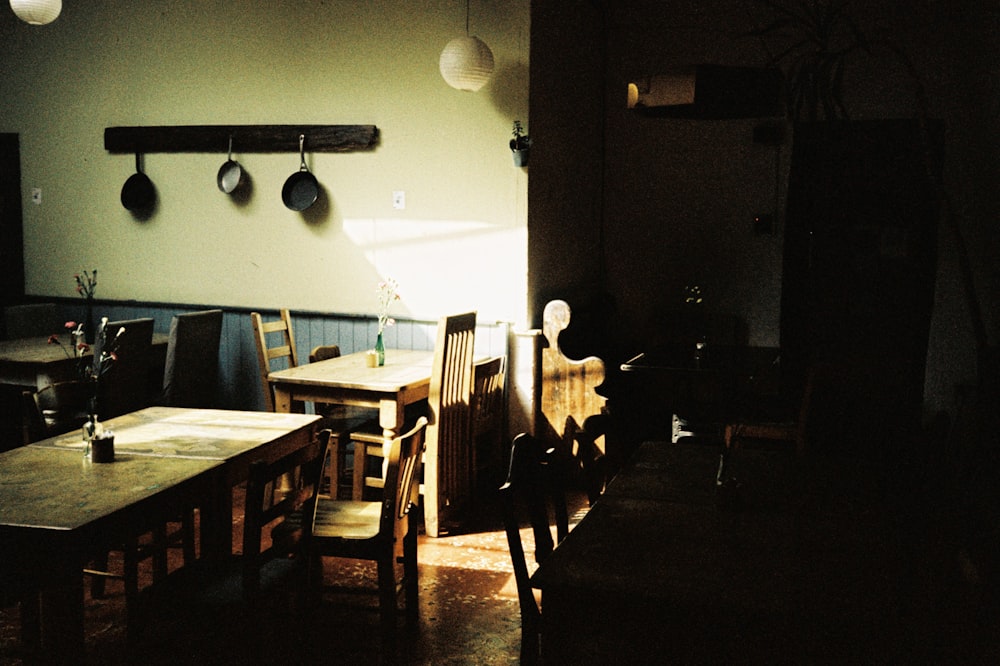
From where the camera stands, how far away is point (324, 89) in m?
5.60

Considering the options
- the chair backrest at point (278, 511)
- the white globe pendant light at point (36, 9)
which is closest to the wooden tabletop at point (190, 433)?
the chair backrest at point (278, 511)

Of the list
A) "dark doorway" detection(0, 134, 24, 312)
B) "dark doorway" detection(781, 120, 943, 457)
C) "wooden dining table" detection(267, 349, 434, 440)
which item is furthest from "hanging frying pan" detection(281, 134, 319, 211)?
"dark doorway" detection(781, 120, 943, 457)

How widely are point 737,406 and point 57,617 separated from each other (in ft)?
12.0

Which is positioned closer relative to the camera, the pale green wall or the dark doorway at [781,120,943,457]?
the pale green wall

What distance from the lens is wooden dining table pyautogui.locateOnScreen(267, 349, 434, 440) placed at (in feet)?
13.9

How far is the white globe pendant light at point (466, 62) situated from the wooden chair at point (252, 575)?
2.73m

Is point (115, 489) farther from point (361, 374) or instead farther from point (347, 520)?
point (361, 374)

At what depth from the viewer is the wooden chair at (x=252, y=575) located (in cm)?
245

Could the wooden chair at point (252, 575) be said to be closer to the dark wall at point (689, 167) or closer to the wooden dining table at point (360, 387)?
the wooden dining table at point (360, 387)

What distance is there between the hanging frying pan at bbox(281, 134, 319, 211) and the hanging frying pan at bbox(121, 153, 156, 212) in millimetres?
1181

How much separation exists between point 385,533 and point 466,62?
2881mm

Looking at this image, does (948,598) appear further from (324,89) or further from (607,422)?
(324,89)

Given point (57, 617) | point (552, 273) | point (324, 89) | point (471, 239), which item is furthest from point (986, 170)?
point (57, 617)

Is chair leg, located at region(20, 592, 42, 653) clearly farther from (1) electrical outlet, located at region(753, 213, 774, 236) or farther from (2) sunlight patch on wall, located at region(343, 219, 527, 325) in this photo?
(1) electrical outlet, located at region(753, 213, 774, 236)
